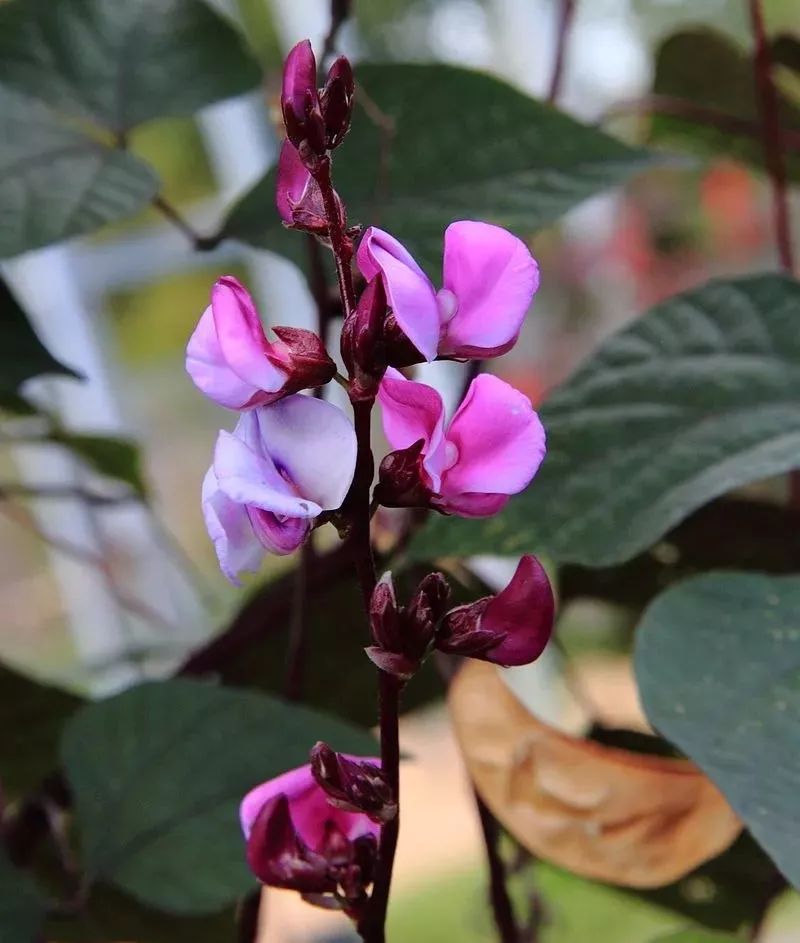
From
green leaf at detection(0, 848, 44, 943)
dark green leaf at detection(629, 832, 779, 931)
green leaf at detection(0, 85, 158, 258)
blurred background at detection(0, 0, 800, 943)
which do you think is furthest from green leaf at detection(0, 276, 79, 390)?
blurred background at detection(0, 0, 800, 943)

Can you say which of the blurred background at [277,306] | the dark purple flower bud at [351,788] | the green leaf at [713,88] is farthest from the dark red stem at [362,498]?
the blurred background at [277,306]

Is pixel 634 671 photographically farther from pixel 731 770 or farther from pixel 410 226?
pixel 410 226

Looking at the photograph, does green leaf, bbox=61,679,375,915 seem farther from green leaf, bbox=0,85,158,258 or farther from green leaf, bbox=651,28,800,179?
green leaf, bbox=651,28,800,179

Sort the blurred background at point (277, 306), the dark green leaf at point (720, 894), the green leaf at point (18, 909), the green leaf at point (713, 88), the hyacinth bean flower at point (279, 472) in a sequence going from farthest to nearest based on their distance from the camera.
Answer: the blurred background at point (277, 306)
the green leaf at point (713, 88)
the dark green leaf at point (720, 894)
the green leaf at point (18, 909)
the hyacinth bean flower at point (279, 472)

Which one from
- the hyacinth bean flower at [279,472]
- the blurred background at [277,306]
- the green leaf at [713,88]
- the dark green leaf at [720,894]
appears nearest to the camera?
the hyacinth bean flower at [279,472]

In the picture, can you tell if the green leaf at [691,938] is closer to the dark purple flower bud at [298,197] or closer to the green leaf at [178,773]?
the green leaf at [178,773]

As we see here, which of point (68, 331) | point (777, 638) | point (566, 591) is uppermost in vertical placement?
point (777, 638)

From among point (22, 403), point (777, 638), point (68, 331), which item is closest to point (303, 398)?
point (777, 638)

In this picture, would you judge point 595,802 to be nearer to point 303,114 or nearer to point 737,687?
point 737,687
